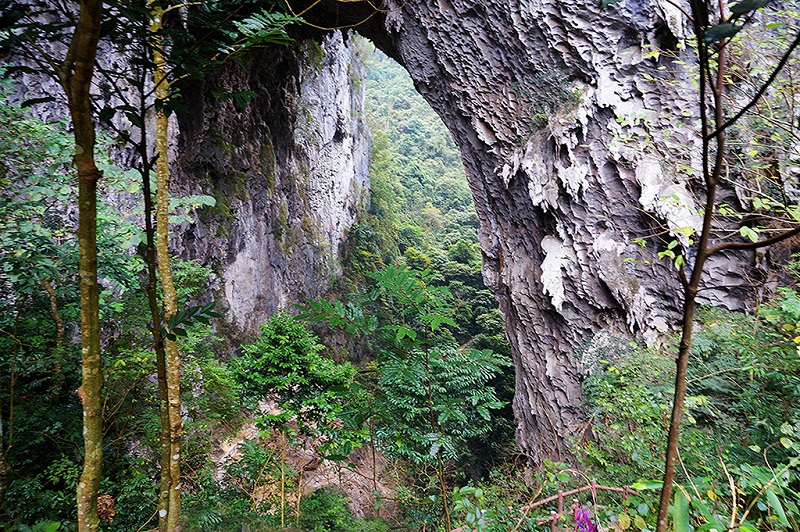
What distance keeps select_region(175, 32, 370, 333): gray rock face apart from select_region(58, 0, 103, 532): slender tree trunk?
20.3 ft

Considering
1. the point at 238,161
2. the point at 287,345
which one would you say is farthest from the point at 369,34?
the point at 287,345

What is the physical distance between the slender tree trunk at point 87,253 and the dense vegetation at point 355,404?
365 mm

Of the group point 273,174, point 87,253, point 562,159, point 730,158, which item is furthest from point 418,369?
point 273,174

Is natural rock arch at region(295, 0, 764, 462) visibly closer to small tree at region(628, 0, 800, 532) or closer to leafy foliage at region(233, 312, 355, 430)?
small tree at region(628, 0, 800, 532)

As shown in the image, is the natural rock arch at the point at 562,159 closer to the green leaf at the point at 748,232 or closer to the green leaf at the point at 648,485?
the green leaf at the point at 748,232

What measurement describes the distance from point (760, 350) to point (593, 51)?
3.68 meters

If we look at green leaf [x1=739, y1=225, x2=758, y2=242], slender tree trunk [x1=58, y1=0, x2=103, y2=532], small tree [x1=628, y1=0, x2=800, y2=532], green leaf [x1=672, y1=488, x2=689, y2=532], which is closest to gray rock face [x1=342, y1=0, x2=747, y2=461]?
small tree [x1=628, y1=0, x2=800, y2=532]

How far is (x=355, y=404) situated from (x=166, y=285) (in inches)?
47.4

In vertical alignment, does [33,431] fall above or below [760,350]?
below

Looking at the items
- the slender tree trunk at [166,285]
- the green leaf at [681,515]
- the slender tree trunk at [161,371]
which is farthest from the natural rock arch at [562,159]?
the slender tree trunk at [161,371]

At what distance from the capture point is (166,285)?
43.5 inches

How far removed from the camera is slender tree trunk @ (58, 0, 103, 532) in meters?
0.64

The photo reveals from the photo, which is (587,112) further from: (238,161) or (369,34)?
(238,161)

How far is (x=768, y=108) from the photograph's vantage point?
7.75 ft
